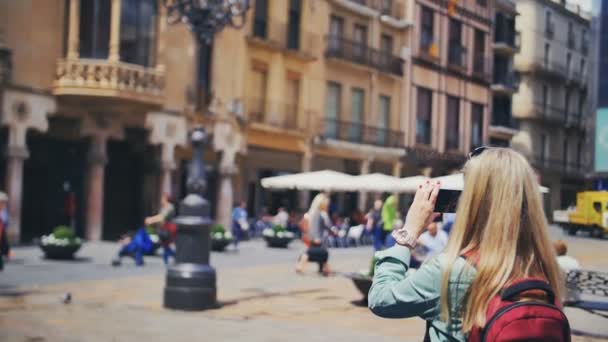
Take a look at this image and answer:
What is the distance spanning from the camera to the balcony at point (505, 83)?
13.3m

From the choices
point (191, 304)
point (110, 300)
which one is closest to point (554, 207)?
point (191, 304)

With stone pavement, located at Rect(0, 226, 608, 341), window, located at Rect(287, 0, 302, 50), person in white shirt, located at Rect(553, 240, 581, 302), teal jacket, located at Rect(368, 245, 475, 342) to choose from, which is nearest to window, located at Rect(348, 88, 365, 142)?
window, located at Rect(287, 0, 302, 50)

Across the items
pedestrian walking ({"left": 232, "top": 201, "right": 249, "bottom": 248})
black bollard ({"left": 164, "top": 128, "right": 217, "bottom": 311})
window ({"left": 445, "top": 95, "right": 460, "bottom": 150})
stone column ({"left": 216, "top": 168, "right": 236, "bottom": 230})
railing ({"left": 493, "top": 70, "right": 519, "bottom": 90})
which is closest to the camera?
black bollard ({"left": 164, "top": 128, "right": 217, "bottom": 311})

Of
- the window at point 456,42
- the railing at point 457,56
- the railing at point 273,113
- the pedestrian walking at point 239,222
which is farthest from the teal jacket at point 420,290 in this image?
the railing at point 273,113

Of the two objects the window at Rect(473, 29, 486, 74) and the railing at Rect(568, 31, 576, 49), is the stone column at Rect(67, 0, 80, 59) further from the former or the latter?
the railing at Rect(568, 31, 576, 49)

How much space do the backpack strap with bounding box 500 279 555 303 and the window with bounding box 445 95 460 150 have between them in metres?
10.3

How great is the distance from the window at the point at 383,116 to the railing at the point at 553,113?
62.5 feet

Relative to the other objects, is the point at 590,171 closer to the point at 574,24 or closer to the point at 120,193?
the point at 574,24

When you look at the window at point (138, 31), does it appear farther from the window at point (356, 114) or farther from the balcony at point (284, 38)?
the window at point (356, 114)

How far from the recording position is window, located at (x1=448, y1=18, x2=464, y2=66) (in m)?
10.2

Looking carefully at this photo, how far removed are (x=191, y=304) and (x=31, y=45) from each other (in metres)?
13.0

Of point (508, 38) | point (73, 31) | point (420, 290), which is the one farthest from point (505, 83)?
point (73, 31)

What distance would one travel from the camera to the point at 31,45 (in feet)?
71.3

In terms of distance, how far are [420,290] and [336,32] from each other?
102 feet
